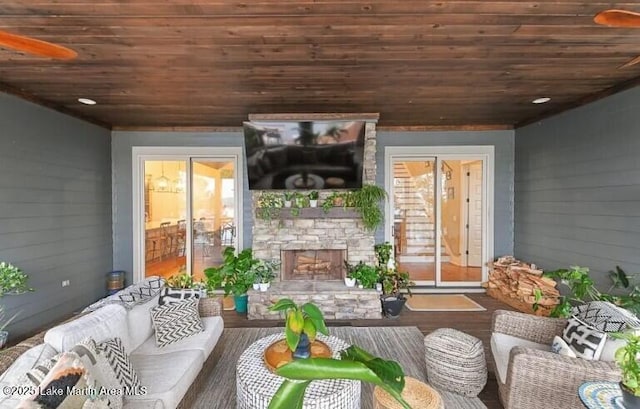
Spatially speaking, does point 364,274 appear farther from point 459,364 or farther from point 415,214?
point 459,364

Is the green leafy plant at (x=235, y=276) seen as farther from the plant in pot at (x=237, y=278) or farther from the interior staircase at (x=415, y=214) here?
the interior staircase at (x=415, y=214)

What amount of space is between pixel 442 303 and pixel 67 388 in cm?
470

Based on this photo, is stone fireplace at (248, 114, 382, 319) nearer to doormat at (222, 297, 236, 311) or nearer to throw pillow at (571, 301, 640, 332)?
doormat at (222, 297, 236, 311)

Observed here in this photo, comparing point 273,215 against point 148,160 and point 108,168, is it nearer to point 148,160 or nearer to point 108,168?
point 148,160

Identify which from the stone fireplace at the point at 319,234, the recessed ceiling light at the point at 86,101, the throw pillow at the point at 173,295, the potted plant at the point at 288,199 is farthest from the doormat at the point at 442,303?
the recessed ceiling light at the point at 86,101

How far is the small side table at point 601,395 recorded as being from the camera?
156 cm

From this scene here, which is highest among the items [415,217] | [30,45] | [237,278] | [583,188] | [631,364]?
[30,45]

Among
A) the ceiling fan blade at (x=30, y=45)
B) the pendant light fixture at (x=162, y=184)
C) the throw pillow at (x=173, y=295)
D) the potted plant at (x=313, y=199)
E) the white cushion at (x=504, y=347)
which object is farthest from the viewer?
the pendant light fixture at (x=162, y=184)

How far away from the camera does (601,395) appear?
64.6 inches

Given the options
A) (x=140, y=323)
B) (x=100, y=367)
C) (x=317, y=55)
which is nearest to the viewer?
(x=100, y=367)

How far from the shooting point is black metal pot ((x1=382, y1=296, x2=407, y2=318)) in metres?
4.40

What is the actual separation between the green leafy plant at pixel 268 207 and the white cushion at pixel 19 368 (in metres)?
3.03

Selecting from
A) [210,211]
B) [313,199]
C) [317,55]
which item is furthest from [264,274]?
[317,55]

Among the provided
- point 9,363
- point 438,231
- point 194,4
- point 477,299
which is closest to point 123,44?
point 194,4
